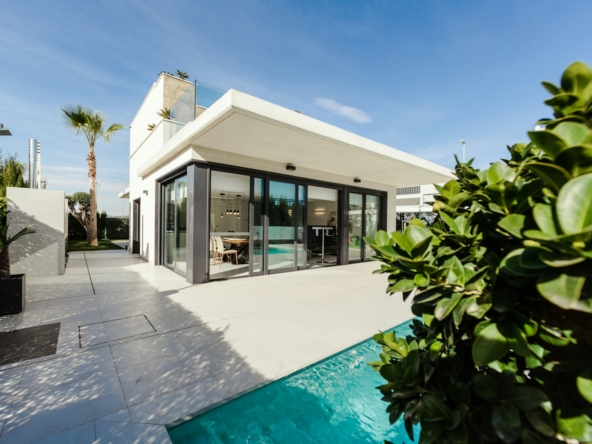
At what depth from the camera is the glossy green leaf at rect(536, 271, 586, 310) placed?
505 mm

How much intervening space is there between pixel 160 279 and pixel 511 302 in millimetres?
7695

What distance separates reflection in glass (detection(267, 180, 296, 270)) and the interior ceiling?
0.86 meters

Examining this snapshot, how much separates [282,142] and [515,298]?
577cm

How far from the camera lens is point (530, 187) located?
2.31 ft

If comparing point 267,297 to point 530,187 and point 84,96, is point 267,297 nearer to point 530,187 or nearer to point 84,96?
point 530,187

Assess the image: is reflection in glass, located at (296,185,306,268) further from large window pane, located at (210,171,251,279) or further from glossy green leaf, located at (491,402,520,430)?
glossy green leaf, located at (491,402,520,430)

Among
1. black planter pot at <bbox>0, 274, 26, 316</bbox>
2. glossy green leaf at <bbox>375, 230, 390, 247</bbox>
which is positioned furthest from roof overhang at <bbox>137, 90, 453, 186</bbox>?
glossy green leaf at <bbox>375, 230, 390, 247</bbox>

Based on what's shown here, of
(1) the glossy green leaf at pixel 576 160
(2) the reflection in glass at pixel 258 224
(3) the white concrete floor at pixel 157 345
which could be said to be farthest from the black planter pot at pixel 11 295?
(1) the glossy green leaf at pixel 576 160

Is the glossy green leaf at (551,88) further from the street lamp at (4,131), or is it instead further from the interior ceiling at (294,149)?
the street lamp at (4,131)

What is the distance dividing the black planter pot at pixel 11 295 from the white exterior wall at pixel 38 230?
3.65 meters

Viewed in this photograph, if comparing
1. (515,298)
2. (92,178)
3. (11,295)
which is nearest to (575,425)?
(515,298)

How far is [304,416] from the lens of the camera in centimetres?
230

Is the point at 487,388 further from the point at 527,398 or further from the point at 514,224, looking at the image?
the point at 514,224

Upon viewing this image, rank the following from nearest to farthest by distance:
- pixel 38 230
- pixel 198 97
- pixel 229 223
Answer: pixel 198 97, pixel 38 230, pixel 229 223
